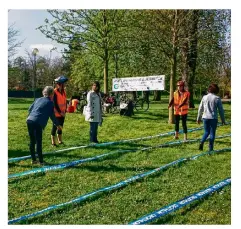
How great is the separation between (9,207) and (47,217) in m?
0.73

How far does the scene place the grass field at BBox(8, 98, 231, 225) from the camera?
5.11 m

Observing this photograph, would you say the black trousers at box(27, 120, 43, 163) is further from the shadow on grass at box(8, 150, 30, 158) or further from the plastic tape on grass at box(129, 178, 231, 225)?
the plastic tape on grass at box(129, 178, 231, 225)

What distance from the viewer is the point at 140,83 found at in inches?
507

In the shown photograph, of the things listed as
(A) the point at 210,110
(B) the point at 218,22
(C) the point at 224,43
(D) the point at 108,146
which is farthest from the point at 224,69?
(D) the point at 108,146

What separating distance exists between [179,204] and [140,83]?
789cm

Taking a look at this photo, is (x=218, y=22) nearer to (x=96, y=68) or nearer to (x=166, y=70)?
(x=166, y=70)

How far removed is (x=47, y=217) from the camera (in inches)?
199

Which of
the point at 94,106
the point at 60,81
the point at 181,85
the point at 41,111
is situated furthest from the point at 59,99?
the point at 181,85

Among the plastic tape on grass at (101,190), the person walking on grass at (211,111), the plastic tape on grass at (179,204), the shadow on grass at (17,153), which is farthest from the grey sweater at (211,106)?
the shadow on grass at (17,153)

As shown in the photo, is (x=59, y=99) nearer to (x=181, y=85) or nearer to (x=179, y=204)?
(x=181, y=85)

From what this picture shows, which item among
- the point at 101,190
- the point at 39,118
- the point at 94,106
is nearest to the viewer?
the point at 101,190

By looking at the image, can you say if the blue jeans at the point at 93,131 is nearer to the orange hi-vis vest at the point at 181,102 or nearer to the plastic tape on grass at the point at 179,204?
the orange hi-vis vest at the point at 181,102

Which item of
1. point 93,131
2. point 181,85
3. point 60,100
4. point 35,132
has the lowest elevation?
point 93,131

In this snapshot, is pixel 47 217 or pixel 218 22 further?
pixel 218 22
